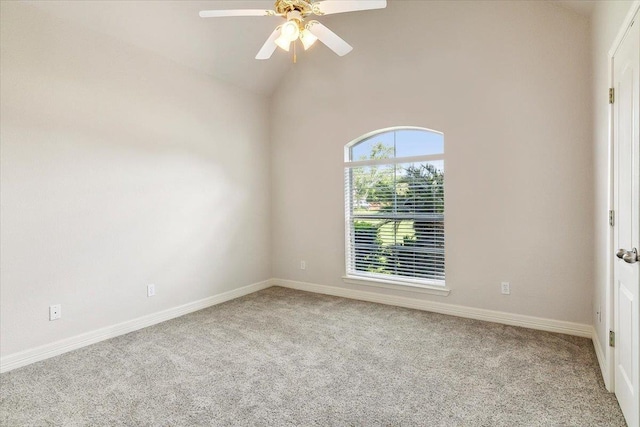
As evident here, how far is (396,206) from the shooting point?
4.26 meters

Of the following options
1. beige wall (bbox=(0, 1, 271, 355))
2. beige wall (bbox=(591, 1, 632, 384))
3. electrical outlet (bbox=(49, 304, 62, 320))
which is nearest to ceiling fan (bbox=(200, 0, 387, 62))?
beige wall (bbox=(591, 1, 632, 384))

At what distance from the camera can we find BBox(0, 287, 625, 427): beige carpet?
6.57 ft

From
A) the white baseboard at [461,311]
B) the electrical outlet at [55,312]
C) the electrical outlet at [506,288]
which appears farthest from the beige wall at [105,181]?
the electrical outlet at [506,288]

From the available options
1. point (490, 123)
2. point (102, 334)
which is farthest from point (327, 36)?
point (102, 334)

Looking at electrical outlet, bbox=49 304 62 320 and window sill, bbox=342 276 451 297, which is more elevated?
electrical outlet, bbox=49 304 62 320

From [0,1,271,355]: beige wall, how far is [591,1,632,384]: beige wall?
384 centimetres

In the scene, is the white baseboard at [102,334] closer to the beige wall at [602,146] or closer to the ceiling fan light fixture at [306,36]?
the ceiling fan light fixture at [306,36]

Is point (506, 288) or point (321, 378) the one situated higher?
point (506, 288)

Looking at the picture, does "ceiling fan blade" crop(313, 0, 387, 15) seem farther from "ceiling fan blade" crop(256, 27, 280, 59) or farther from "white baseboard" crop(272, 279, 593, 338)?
"white baseboard" crop(272, 279, 593, 338)

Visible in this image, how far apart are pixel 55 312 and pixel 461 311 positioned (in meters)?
3.89

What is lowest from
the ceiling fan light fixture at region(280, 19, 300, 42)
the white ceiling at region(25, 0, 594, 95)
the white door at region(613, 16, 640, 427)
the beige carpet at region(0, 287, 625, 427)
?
the beige carpet at region(0, 287, 625, 427)

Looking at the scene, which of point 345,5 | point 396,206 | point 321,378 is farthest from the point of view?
point 396,206

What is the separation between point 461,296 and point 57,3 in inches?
184

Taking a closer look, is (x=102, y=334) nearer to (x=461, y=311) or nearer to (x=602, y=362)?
(x=461, y=311)
